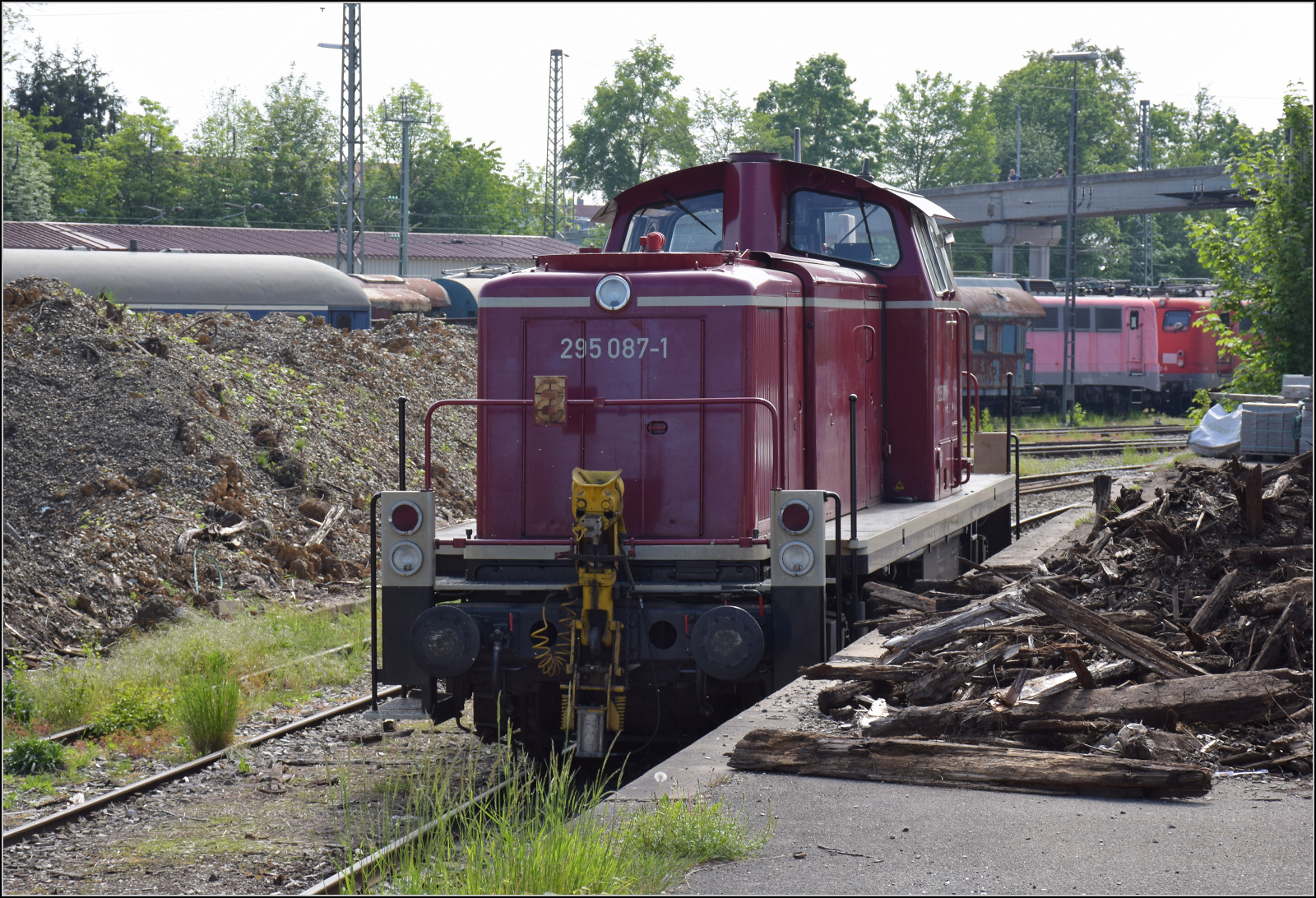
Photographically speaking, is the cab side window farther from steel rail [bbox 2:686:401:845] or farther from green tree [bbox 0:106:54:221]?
green tree [bbox 0:106:54:221]

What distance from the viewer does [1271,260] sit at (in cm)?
1675

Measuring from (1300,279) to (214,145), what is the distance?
229ft

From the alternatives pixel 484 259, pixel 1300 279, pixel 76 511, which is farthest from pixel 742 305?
pixel 484 259

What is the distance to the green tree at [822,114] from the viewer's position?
64.3m

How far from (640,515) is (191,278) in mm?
22069

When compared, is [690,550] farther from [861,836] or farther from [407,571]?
[861,836]

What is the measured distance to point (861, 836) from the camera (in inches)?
Result: 183

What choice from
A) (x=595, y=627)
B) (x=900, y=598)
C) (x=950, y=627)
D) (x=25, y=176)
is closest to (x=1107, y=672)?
(x=950, y=627)

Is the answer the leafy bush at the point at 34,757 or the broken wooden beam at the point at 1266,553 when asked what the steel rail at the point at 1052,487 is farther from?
the leafy bush at the point at 34,757

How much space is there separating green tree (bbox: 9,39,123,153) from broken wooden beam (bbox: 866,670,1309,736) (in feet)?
219

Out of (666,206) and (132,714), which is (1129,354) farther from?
(132,714)

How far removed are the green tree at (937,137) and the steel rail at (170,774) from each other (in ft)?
219

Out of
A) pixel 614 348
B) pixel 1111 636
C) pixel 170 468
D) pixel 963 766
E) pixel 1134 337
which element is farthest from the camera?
pixel 1134 337

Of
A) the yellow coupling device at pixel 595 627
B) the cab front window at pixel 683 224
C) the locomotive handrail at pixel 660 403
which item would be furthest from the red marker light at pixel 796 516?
the cab front window at pixel 683 224
